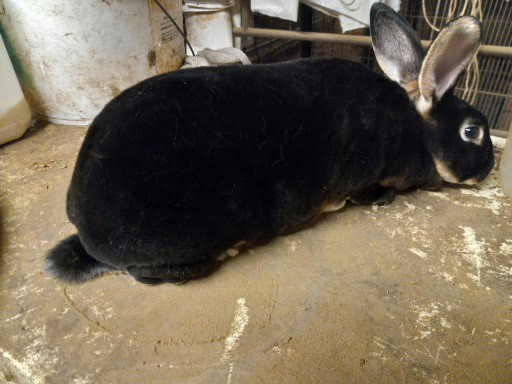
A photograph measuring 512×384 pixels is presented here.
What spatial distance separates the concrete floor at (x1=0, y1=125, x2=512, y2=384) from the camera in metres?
0.95

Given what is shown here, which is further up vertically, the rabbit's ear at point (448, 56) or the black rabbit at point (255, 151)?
the rabbit's ear at point (448, 56)

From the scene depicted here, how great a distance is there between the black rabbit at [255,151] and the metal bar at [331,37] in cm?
65

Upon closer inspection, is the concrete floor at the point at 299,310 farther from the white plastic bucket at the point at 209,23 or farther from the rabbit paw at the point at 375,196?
the white plastic bucket at the point at 209,23

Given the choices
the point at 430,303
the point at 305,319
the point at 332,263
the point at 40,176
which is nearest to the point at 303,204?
the point at 332,263

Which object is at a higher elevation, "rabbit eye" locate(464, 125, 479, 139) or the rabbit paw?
"rabbit eye" locate(464, 125, 479, 139)

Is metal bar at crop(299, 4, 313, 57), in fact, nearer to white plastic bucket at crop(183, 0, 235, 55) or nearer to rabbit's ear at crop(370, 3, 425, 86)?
white plastic bucket at crop(183, 0, 235, 55)

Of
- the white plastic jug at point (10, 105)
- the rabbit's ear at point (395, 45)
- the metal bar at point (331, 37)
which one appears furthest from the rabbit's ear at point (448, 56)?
the white plastic jug at point (10, 105)

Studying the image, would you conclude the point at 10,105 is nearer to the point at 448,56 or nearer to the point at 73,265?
the point at 73,265

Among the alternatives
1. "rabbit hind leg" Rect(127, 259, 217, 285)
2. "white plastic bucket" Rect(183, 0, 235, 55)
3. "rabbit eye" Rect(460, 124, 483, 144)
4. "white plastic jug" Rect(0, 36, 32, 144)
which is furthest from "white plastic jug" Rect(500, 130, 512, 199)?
"white plastic jug" Rect(0, 36, 32, 144)

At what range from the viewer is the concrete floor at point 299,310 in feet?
3.13

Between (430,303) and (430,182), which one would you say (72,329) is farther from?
(430,182)

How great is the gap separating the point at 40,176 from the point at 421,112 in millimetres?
1414

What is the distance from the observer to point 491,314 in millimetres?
1067

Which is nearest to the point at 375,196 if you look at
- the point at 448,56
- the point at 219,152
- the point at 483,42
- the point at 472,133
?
the point at 472,133
